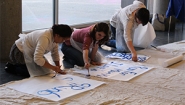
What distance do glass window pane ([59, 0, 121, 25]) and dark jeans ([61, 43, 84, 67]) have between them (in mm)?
2080

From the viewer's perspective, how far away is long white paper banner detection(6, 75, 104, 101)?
2.43 m

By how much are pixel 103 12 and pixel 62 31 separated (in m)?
4.27

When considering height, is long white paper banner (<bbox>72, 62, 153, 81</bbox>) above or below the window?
below

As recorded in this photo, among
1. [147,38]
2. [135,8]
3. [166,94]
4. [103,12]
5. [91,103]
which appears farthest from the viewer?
[103,12]

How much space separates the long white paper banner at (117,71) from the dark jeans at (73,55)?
0.16m

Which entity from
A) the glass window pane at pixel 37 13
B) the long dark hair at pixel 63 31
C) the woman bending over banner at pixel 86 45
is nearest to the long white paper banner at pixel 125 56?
the woman bending over banner at pixel 86 45

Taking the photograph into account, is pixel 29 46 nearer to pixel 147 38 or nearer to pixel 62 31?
pixel 62 31

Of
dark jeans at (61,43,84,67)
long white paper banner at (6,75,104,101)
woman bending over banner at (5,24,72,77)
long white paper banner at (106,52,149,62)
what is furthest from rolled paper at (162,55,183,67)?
woman bending over banner at (5,24,72,77)

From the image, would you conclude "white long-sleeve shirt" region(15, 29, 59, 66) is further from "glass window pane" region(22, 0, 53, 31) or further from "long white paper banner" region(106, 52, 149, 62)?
"glass window pane" region(22, 0, 53, 31)

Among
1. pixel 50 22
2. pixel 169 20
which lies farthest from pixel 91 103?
pixel 169 20

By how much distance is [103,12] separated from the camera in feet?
22.7

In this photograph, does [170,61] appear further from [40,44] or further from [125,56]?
[40,44]

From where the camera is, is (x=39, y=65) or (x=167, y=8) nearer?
(x=39, y=65)

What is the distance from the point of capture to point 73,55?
11.0 feet
